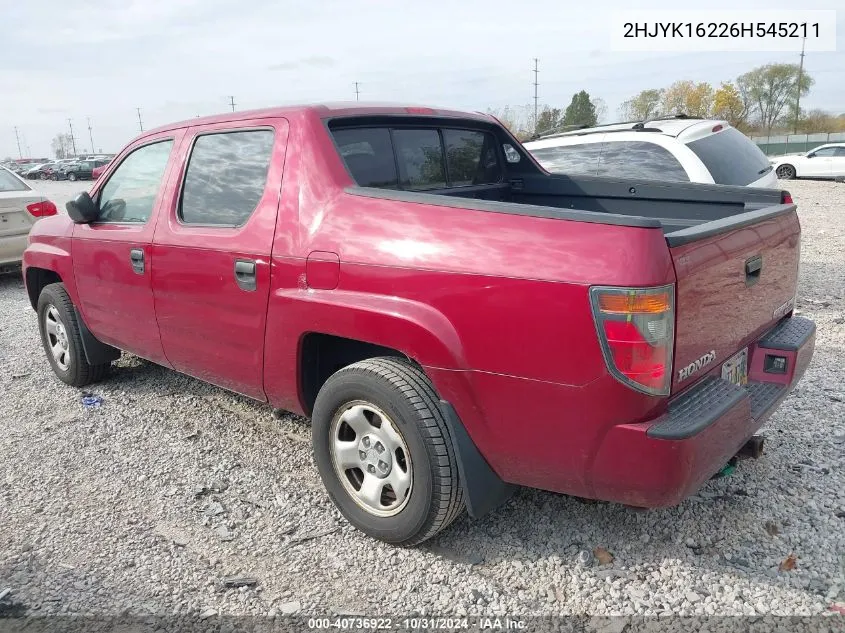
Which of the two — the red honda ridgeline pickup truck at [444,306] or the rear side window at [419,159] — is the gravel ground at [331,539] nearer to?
the red honda ridgeline pickup truck at [444,306]

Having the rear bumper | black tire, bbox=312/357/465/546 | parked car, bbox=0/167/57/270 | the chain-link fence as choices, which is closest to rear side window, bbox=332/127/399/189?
black tire, bbox=312/357/465/546

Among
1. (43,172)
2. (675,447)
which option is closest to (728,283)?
(675,447)

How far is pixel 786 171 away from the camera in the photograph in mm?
24094

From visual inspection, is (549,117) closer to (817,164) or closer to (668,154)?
(817,164)

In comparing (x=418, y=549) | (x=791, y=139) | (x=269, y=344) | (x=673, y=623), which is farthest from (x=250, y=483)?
(x=791, y=139)

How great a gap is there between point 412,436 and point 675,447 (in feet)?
3.25

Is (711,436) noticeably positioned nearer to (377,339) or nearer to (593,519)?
(593,519)

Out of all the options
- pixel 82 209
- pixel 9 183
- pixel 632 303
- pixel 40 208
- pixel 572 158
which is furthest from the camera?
pixel 9 183

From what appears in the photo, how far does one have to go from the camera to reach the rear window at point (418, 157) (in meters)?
3.33

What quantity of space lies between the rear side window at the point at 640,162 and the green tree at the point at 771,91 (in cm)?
7214

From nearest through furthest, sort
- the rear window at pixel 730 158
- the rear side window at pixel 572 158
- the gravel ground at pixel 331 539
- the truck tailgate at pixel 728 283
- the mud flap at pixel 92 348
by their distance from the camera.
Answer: the truck tailgate at pixel 728 283
the gravel ground at pixel 331 539
the mud flap at pixel 92 348
the rear window at pixel 730 158
the rear side window at pixel 572 158

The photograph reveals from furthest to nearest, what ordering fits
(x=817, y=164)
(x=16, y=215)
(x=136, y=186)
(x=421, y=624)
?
(x=817, y=164) < (x=16, y=215) < (x=136, y=186) < (x=421, y=624)

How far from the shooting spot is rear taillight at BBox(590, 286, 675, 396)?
2203 mm

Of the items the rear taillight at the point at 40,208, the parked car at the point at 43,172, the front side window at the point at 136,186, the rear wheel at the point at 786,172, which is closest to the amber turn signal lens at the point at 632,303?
the front side window at the point at 136,186
